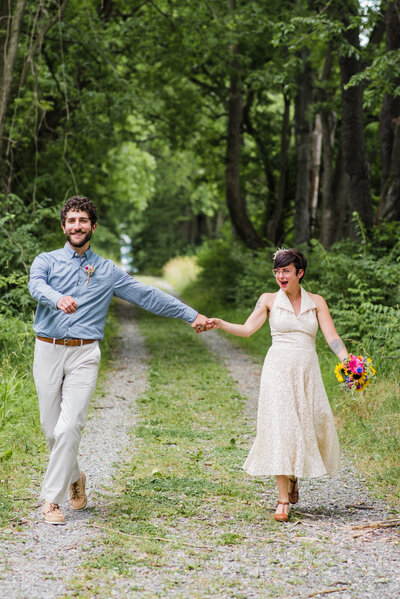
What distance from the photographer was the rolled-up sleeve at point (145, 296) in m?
5.84

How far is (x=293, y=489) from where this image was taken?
5781 mm

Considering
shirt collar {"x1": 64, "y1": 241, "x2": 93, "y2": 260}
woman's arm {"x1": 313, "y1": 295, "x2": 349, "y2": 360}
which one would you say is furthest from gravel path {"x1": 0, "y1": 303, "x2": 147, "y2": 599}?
woman's arm {"x1": 313, "y1": 295, "x2": 349, "y2": 360}

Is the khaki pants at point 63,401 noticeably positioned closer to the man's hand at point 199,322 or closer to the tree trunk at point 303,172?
the man's hand at point 199,322

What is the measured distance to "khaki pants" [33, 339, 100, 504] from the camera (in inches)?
209

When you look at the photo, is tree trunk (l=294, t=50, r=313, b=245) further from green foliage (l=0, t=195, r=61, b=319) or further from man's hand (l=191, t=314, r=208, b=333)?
man's hand (l=191, t=314, r=208, b=333)

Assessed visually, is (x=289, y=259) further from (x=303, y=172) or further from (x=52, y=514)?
(x=303, y=172)

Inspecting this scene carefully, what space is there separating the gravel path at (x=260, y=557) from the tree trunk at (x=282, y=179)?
725 inches

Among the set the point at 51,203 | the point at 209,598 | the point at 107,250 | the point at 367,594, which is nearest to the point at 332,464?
the point at 367,594

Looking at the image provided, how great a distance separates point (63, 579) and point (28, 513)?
139 cm

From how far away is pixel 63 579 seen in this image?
4.27 meters

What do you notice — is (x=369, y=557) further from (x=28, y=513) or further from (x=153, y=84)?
(x=153, y=84)

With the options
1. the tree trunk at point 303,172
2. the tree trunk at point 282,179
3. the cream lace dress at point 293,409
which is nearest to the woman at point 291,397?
the cream lace dress at point 293,409

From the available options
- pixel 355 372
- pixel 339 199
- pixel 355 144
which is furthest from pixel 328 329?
pixel 339 199

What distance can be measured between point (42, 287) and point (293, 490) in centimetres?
248
